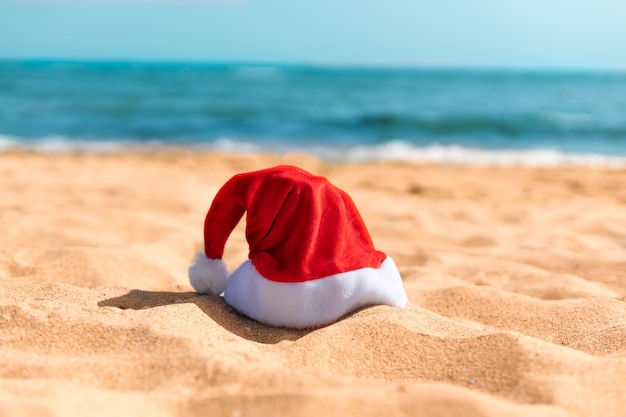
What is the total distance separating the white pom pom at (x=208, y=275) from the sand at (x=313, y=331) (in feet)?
0.16

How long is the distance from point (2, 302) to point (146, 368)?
0.79m

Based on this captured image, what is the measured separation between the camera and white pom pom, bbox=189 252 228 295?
2271 millimetres

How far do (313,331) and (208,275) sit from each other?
1.55 ft

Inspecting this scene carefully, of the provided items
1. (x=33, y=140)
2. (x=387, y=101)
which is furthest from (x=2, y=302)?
(x=387, y=101)

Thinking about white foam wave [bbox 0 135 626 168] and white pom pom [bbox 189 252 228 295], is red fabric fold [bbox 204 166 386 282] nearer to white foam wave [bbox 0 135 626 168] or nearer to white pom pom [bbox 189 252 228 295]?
white pom pom [bbox 189 252 228 295]

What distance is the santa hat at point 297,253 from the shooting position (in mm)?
2045

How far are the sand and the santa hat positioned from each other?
7cm

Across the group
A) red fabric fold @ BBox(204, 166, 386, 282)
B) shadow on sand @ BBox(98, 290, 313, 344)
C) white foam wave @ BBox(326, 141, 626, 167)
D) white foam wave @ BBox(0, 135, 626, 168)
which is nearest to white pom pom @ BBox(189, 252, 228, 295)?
shadow on sand @ BBox(98, 290, 313, 344)

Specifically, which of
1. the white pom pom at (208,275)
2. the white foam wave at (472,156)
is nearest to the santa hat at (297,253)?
the white pom pom at (208,275)

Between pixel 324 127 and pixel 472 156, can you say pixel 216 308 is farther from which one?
pixel 324 127

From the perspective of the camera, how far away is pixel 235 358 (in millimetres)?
1705

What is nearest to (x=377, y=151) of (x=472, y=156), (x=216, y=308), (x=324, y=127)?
(x=472, y=156)

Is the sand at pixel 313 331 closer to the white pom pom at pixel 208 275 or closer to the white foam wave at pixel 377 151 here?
the white pom pom at pixel 208 275

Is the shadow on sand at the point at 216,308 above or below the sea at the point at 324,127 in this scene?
above
